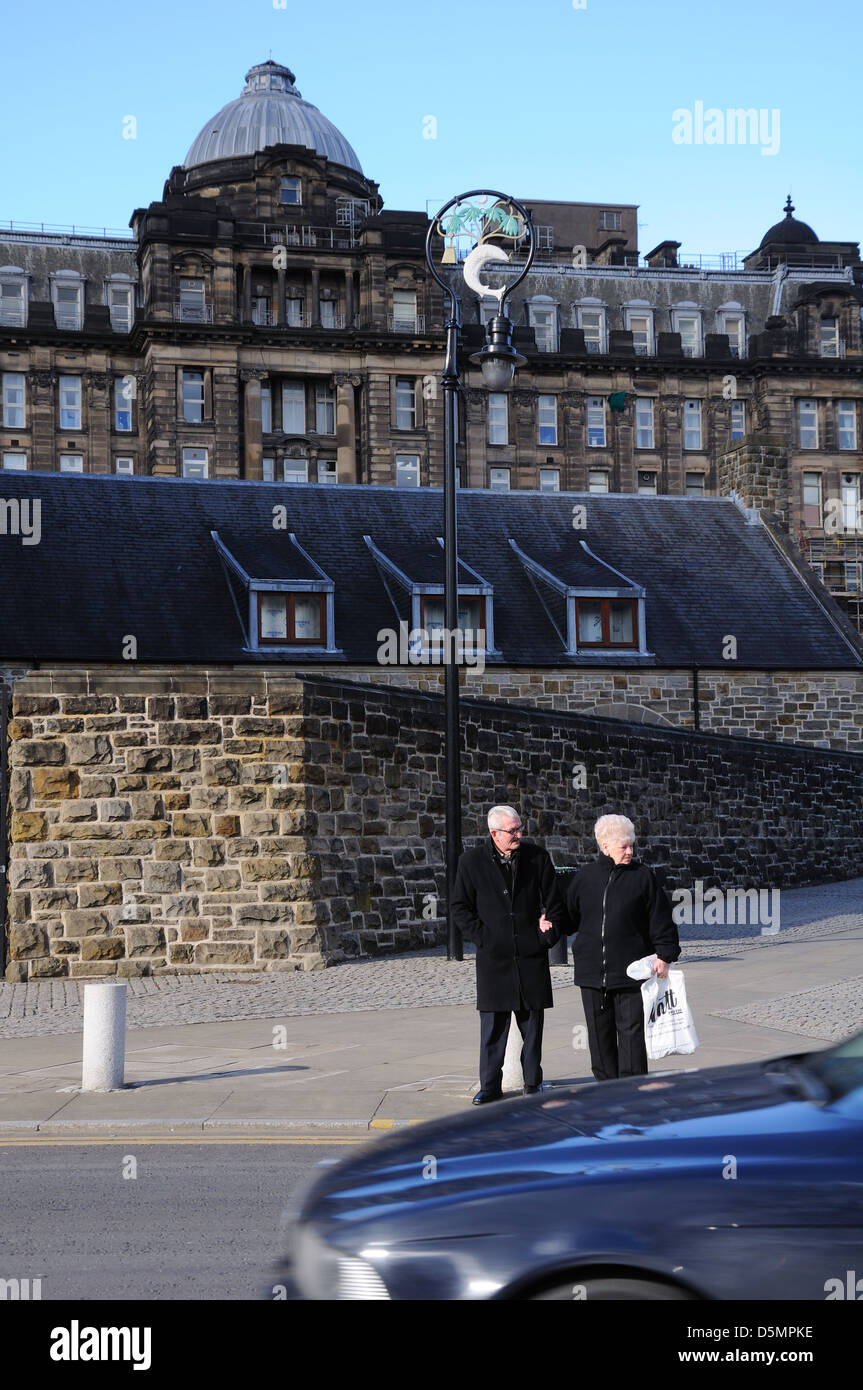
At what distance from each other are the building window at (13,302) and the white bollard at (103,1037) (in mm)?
61261

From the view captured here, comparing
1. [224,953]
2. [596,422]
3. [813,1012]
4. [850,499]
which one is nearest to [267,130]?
[596,422]

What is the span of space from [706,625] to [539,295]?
44270 millimetres

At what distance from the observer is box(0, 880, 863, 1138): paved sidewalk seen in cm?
980

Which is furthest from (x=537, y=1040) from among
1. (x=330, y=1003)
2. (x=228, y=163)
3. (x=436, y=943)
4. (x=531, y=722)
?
(x=228, y=163)

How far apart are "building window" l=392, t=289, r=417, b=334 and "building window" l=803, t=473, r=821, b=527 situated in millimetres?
19338

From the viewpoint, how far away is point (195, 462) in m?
65.2

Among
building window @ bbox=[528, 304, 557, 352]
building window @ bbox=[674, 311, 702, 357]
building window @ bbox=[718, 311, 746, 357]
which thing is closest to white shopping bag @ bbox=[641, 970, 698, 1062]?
building window @ bbox=[528, 304, 557, 352]

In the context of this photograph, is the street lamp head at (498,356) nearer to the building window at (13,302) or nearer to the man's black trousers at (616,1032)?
the man's black trousers at (616,1032)

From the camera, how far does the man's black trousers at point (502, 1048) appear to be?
372 inches

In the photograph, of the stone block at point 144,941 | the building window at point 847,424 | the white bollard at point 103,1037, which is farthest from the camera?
the building window at point 847,424

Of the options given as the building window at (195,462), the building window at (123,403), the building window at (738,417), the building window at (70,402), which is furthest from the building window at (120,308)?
the building window at (738,417)

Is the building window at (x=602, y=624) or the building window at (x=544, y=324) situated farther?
the building window at (x=544, y=324)

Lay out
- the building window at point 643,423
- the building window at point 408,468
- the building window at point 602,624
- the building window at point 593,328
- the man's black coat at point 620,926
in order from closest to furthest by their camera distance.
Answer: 1. the man's black coat at point 620,926
2. the building window at point 602,624
3. the building window at point 408,468
4. the building window at point 643,423
5. the building window at point 593,328

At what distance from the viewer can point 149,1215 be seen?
736cm
